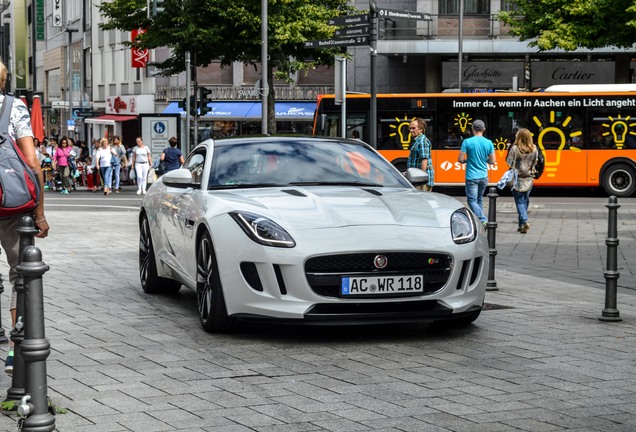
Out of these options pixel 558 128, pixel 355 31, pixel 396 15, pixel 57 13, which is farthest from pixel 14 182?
pixel 57 13

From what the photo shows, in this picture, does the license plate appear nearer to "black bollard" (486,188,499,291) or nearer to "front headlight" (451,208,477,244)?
"front headlight" (451,208,477,244)

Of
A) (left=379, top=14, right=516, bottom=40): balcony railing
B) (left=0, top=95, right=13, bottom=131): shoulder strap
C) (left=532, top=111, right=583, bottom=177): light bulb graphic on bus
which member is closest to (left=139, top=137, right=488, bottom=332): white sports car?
(left=0, top=95, right=13, bottom=131): shoulder strap

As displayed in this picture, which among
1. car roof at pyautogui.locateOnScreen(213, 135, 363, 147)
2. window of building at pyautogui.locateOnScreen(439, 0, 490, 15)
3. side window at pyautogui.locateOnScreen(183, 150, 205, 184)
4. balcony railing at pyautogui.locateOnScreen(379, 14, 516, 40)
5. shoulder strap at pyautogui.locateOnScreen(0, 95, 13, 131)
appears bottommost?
side window at pyautogui.locateOnScreen(183, 150, 205, 184)

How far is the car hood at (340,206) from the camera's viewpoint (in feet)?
26.2

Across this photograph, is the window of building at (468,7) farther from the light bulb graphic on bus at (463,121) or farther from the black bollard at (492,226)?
the black bollard at (492,226)

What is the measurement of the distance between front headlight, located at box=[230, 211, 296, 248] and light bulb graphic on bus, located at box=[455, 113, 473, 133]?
83.6 feet

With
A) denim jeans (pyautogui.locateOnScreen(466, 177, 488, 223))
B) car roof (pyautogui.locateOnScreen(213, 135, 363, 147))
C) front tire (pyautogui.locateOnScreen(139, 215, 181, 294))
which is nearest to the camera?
car roof (pyautogui.locateOnScreen(213, 135, 363, 147))

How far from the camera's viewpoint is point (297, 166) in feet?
30.2

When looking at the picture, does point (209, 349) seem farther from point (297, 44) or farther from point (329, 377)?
point (297, 44)

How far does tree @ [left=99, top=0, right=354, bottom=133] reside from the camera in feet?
123

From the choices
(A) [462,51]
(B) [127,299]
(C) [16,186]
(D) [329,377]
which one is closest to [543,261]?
(B) [127,299]

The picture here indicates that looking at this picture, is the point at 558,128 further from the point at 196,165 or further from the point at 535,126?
the point at 196,165

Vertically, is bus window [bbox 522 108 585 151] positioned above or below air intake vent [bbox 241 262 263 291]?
above

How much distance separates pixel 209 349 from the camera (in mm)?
7688
